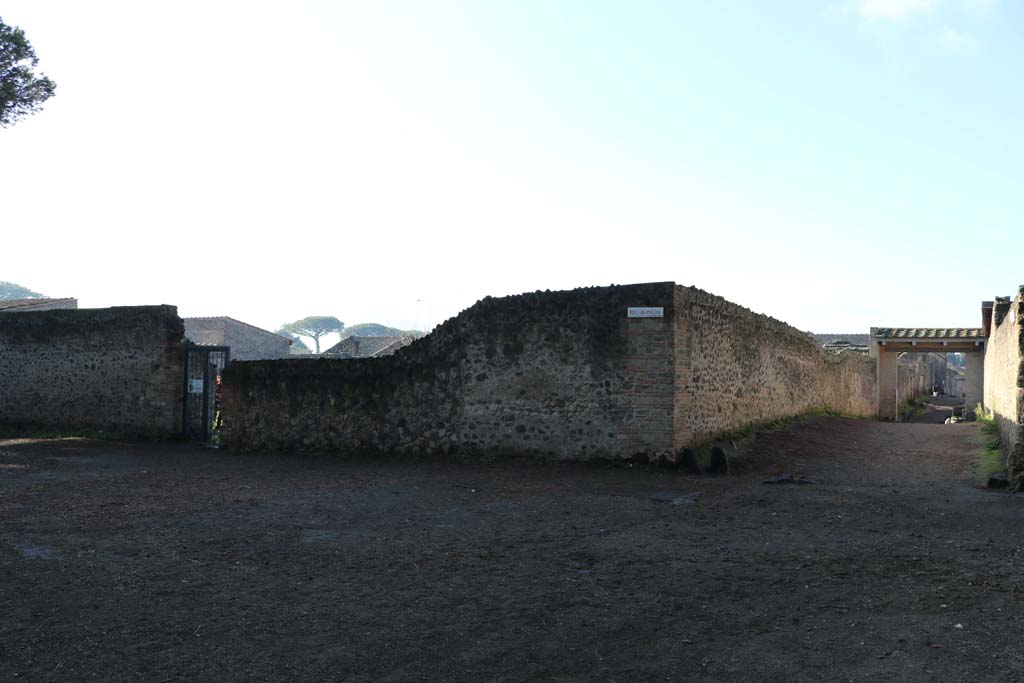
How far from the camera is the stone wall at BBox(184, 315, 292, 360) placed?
139 ft

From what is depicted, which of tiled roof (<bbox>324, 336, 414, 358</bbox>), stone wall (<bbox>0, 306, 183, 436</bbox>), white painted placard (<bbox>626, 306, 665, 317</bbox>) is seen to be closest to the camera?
white painted placard (<bbox>626, 306, 665, 317</bbox>)

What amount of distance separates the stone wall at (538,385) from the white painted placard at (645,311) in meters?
0.07

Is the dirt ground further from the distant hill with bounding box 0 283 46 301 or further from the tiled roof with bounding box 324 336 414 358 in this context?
the distant hill with bounding box 0 283 46 301

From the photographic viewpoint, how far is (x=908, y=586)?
495 centimetres

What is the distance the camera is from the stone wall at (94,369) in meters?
16.8

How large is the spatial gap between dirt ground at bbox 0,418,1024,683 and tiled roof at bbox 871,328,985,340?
65.3 feet

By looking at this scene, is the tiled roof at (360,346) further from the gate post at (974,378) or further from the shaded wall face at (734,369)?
the shaded wall face at (734,369)

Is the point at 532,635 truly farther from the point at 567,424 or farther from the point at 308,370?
the point at 308,370

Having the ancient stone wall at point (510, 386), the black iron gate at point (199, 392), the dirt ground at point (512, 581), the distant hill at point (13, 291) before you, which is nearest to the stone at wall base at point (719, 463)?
the ancient stone wall at point (510, 386)

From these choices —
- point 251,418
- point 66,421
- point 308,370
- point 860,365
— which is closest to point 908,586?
point 308,370

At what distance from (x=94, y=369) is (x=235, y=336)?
84.6 ft

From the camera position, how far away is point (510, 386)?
39.0 feet

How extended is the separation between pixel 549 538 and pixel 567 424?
→ 4.96 metres

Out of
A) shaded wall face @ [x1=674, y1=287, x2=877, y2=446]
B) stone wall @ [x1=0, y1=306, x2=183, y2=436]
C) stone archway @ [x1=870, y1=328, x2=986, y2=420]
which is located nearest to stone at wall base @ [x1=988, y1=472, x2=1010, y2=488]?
shaded wall face @ [x1=674, y1=287, x2=877, y2=446]
